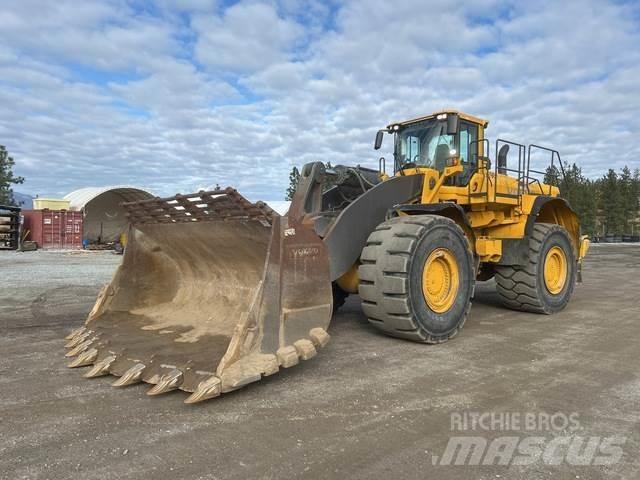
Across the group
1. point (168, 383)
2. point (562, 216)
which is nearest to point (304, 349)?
point (168, 383)

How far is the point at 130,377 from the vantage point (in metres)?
3.89

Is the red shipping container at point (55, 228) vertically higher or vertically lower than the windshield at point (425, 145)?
lower

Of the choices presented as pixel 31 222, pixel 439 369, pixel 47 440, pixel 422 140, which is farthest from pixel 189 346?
pixel 31 222

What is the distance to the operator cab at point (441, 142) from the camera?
22.4ft

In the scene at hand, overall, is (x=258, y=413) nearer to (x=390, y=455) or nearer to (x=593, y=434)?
(x=390, y=455)

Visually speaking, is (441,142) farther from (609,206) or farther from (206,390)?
(609,206)

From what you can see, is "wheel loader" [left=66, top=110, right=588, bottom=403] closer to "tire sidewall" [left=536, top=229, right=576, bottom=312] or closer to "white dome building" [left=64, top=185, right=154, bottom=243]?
"tire sidewall" [left=536, top=229, right=576, bottom=312]

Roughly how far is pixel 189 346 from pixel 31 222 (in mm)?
26939

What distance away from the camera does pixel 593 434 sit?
3262 mm

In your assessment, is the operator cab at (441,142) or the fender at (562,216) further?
the fender at (562,216)

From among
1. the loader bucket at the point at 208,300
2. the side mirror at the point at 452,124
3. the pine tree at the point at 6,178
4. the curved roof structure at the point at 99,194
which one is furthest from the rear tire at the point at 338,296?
the pine tree at the point at 6,178

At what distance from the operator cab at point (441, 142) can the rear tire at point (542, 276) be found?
165cm

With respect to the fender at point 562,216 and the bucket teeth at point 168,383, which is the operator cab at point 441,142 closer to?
the fender at point 562,216

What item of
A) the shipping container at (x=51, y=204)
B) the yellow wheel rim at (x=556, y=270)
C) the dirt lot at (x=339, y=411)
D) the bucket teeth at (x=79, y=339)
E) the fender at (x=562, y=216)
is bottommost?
the dirt lot at (x=339, y=411)
